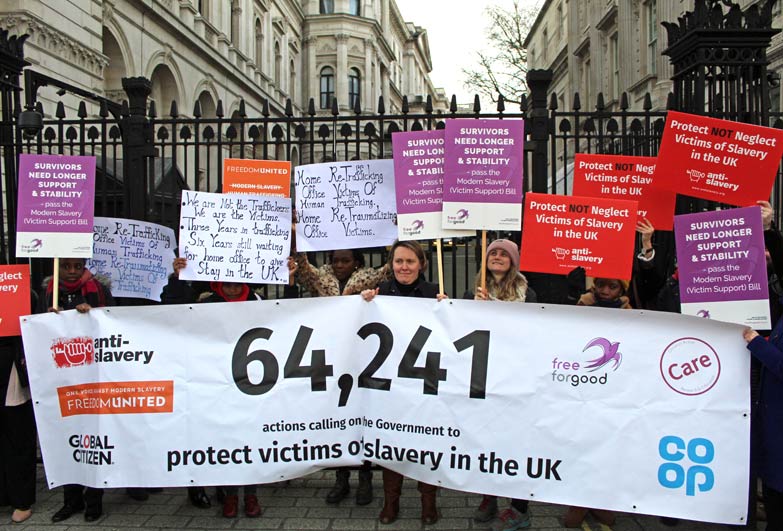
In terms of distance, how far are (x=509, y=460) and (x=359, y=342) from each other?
1221 millimetres

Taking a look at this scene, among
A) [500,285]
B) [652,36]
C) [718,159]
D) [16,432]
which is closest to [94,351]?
[16,432]

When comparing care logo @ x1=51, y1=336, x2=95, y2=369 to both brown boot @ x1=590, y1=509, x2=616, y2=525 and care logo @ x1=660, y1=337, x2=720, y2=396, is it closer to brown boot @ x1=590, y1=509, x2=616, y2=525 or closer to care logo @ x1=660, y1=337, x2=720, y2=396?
brown boot @ x1=590, y1=509, x2=616, y2=525

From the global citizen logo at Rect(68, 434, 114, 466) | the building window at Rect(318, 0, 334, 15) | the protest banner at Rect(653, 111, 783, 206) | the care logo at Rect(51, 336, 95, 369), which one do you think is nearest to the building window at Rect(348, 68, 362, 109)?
the building window at Rect(318, 0, 334, 15)

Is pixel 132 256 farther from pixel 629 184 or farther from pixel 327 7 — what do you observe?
pixel 327 7

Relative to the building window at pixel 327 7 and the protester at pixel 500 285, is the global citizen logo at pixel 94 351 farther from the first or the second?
the building window at pixel 327 7

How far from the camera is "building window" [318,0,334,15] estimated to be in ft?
185

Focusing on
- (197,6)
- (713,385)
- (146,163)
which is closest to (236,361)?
(146,163)

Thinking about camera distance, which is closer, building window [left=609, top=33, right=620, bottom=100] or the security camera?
the security camera

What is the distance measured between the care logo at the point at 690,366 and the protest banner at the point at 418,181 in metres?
1.75

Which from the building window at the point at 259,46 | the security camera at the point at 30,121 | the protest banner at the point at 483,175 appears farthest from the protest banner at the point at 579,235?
the building window at the point at 259,46

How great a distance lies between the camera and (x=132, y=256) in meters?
5.47

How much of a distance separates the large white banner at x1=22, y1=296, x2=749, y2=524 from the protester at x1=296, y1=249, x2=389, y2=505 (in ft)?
1.98

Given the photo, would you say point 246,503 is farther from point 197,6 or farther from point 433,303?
point 197,6

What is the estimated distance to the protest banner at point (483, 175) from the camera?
14.4 ft
